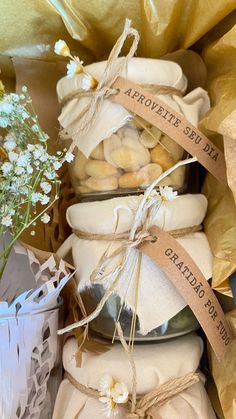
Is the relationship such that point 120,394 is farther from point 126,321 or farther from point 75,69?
point 75,69

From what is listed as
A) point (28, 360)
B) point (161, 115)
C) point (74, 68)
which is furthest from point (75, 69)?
point (28, 360)

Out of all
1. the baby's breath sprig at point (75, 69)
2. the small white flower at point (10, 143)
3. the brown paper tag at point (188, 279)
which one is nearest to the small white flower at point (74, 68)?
the baby's breath sprig at point (75, 69)

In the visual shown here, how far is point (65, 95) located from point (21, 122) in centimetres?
8

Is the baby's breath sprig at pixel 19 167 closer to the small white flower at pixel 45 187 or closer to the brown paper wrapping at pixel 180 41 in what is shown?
the small white flower at pixel 45 187

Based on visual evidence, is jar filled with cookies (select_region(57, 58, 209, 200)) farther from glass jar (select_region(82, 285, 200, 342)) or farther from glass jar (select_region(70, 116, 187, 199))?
glass jar (select_region(82, 285, 200, 342))

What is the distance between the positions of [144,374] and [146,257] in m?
0.13

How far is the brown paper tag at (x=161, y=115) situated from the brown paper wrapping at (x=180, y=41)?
23 mm

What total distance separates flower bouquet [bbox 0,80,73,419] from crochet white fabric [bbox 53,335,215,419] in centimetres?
4

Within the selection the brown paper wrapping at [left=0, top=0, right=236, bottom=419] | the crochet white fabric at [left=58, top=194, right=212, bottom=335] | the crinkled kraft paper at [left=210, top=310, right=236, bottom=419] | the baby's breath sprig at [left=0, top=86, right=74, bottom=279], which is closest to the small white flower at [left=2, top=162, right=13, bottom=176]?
the baby's breath sprig at [left=0, top=86, right=74, bottom=279]

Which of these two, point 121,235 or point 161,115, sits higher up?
point 161,115

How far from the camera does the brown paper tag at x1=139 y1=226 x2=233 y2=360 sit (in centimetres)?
57

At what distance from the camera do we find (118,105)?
615mm

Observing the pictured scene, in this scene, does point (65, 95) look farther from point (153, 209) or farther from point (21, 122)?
point (153, 209)

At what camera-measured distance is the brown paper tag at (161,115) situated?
600 mm
